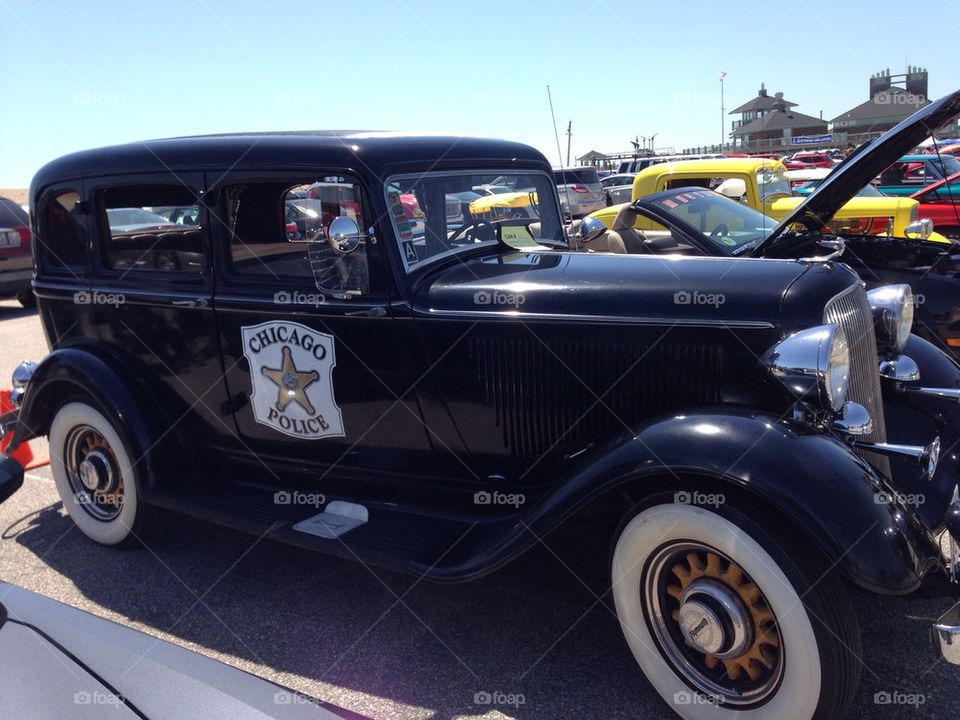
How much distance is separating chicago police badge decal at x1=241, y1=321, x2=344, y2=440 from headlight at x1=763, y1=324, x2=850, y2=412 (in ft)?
5.63

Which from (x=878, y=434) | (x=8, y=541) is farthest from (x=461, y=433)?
(x=8, y=541)

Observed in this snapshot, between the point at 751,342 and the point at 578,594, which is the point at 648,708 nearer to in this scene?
the point at 578,594

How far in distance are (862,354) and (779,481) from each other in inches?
39.1

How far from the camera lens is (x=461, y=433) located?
124 inches

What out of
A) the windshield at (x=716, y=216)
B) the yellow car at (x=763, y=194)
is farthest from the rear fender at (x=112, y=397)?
the yellow car at (x=763, y=194)

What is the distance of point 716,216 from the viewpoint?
6.37 metres

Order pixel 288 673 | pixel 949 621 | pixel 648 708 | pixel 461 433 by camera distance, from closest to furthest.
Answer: pixel 949 621 < pixel 648 708 < pixel 288 673 < pixel 461 433

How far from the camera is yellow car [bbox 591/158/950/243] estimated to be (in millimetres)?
7875

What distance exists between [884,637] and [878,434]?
2.39ft
